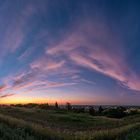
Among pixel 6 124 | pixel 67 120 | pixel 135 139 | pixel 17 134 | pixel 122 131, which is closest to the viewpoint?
pixel 17 134

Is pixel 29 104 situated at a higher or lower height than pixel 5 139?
higher

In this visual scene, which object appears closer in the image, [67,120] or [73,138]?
[73,138]

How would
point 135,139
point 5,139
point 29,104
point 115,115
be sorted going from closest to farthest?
point 5,139
point 135,139
point 115,115
point 29,104

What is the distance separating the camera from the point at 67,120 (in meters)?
40.2

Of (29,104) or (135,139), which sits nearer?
(135,139)

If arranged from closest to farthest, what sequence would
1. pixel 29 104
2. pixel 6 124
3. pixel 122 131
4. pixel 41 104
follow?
pixel 6 124 → pixel 122 131 → pixel 41 104 → pixel 29 104

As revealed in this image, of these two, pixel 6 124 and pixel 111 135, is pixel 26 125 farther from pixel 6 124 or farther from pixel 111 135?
pixel 111 135

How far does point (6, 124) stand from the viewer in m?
16.3

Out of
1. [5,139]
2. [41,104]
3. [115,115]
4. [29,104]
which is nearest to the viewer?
[5,139]

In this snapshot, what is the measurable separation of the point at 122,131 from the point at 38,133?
5.69 meters

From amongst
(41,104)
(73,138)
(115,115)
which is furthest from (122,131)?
(41,104)

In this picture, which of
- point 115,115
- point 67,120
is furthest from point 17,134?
point 115,115

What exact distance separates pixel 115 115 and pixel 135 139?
45608 mm

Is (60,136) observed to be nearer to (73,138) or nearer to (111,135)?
(73,138)
